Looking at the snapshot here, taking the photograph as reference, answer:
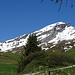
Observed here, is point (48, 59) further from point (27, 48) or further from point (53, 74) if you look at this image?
point (27, 48)

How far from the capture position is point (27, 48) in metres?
45.3

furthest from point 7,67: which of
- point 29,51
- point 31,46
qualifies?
point 29,51

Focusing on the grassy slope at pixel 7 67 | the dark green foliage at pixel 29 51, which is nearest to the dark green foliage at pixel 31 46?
the dark green foliage at pixel 29 51

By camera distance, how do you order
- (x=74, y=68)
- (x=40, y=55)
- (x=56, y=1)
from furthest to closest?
1. (x=40, y=55)
2. (x=74, y=68)
3. (x=56, y=1)

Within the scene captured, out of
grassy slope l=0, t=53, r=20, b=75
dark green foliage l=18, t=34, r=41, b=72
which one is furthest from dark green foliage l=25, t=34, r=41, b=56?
grassy slope l=0, t=53, r=20, b=75

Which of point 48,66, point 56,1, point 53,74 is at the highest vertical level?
point 48,66

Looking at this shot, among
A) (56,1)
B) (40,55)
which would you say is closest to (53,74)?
(40,55)

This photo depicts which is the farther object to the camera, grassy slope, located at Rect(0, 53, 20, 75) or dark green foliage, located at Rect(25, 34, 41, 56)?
dark green foliage, located at Rect(25, 34, 41, 56)

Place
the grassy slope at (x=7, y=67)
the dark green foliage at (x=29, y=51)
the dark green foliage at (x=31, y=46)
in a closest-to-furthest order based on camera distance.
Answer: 1. the dark green foliage at (x=29, y=51)
2. the grassy slope at (x=7, y=67)
3. the dark green foliage at (x=31, y=46)

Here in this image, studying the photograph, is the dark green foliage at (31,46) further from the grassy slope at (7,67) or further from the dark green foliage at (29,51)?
the grassy slope at (7,67)

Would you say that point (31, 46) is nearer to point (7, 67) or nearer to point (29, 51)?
point (29, 51)

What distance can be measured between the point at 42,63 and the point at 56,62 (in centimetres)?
152

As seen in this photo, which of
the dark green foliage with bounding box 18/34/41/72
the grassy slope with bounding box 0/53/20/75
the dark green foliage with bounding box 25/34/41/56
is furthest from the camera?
the dark green foliage with bounding box 25/34/41/56

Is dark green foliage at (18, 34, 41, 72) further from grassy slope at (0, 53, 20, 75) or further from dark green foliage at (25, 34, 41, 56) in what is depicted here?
grassy slope at (0, 53, 20, 75)
